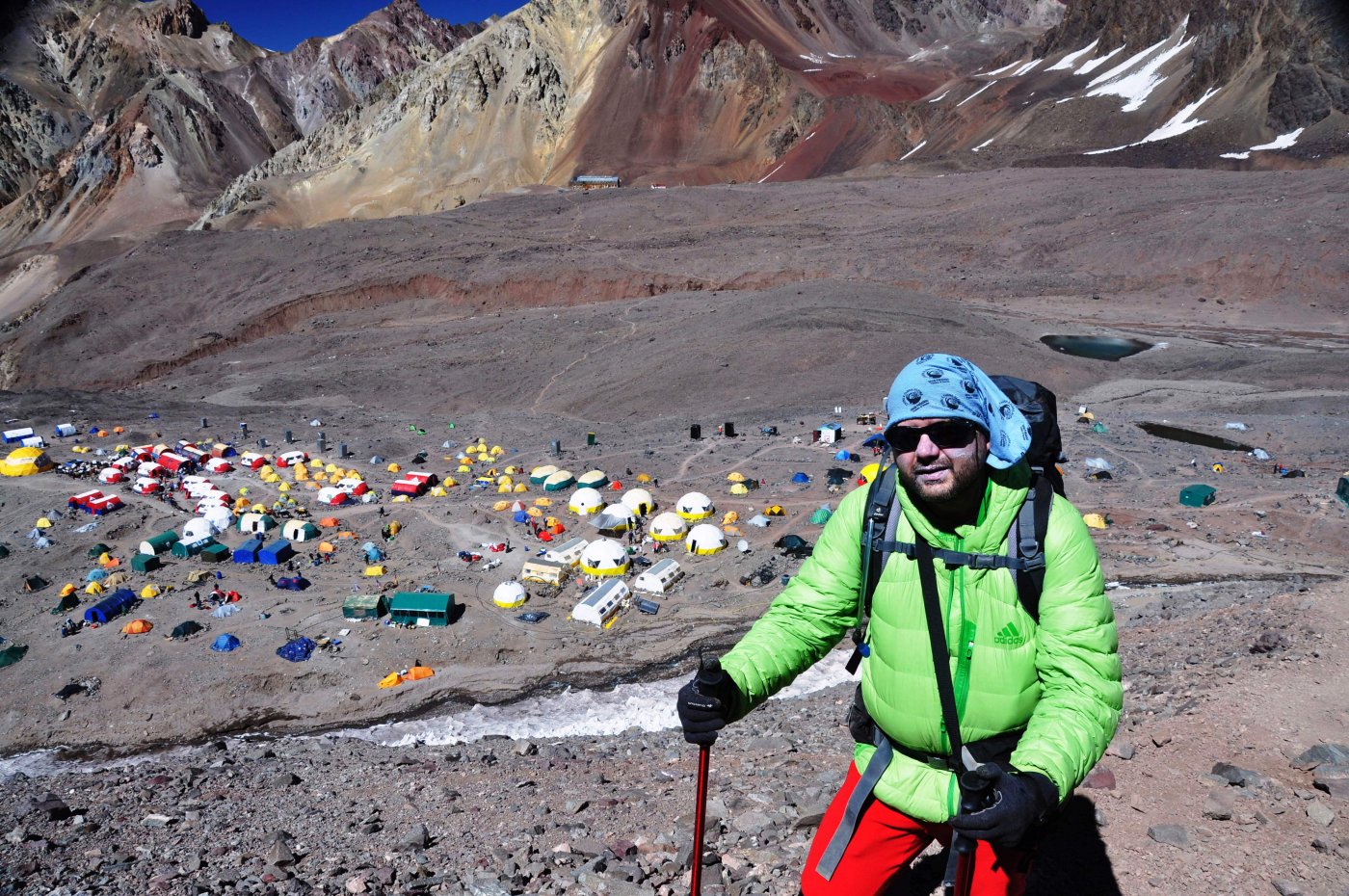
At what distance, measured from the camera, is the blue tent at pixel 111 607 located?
13.8 metres

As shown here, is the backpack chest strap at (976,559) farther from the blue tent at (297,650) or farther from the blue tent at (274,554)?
the blue tent at (274,554)

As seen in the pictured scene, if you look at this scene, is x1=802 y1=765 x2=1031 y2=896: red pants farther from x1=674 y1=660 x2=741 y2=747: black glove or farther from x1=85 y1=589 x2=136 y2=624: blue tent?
x1=85 y1=589 x2=136 y2=624: blue tent

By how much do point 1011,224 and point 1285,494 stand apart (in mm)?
29910

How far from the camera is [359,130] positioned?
76562mm

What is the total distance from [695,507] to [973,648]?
13763mm

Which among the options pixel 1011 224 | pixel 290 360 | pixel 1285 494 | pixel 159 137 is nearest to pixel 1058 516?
pixel 1285 494

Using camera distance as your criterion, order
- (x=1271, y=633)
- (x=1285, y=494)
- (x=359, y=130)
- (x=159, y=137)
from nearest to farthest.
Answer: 1. (x=1271, y=633)
2. (x=1285, y=494)
3. (x=359, y=130)
4. (x=159, y=137)

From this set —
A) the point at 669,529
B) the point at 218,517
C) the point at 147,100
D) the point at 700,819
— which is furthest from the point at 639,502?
the point at 147,100

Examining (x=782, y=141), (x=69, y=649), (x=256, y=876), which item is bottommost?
(x=69, y=649)

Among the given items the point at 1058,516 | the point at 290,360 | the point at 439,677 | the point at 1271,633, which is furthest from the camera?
the point at 290,360

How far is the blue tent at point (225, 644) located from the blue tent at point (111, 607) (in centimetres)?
226

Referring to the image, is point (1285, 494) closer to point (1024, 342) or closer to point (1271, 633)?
point (1271, 633)

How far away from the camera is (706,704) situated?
286 cm

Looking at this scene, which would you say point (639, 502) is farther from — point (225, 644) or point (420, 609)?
point (225, 644)
